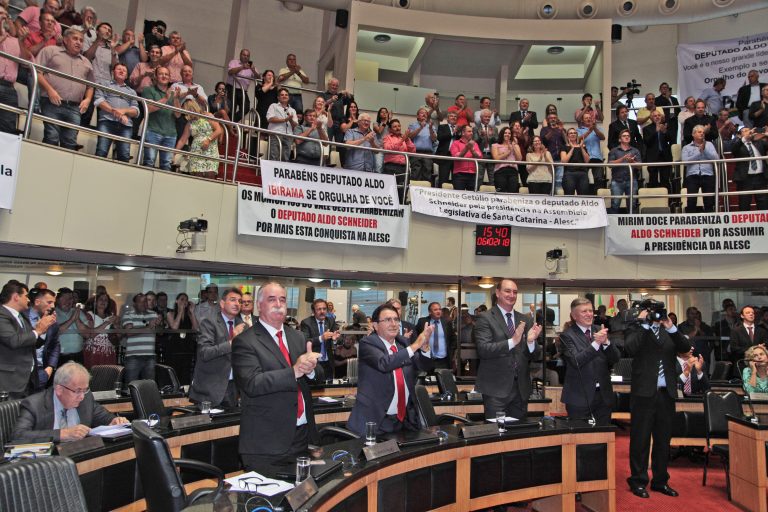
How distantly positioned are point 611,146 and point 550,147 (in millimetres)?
1253

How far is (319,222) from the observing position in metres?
9.04

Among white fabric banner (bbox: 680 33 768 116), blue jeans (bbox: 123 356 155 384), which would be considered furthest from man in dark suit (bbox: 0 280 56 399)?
white fabric banner (bbox: 680 33 768 116)

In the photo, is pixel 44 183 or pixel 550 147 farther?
pixel 550 147

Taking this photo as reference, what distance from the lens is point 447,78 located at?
17375 mm

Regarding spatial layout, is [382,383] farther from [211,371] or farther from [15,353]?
[15,353]

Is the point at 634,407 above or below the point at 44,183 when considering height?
below

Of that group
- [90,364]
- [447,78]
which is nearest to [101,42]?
[90,364]

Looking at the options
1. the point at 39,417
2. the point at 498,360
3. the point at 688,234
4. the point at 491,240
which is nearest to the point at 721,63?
the point at 688,234

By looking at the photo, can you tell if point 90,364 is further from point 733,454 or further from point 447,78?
point 447,78

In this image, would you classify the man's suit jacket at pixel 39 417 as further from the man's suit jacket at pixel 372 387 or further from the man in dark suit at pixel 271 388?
the man's suit jacket at pixel 372 387

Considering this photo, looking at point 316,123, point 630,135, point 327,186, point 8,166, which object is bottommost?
point 8,166

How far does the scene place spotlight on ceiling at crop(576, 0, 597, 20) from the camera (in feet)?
49.6

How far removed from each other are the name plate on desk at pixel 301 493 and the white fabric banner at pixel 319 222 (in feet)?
A: 19.1

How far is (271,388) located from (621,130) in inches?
379
